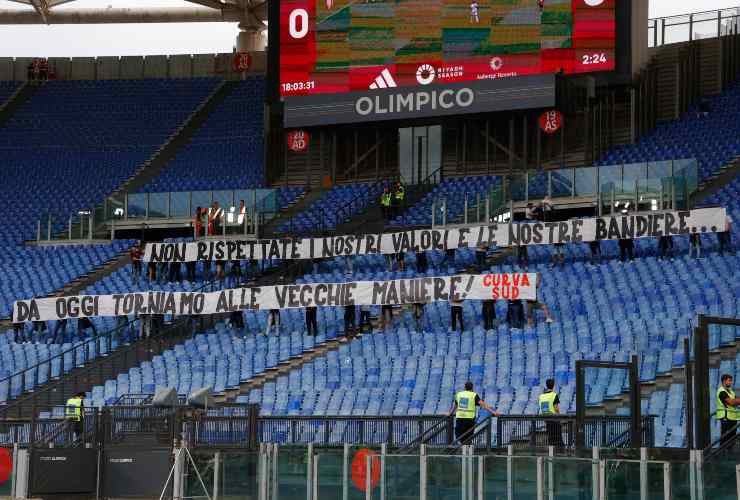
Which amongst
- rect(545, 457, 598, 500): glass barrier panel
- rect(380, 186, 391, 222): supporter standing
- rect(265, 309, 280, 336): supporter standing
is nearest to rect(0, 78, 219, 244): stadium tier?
rect(380, 186, 391, 222): supporter standing

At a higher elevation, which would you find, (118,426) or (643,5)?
(643,5)

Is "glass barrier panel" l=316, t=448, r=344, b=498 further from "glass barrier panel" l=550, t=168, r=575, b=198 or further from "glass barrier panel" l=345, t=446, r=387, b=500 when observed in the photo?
"glass barrier panel" l=550, t=168, r=575, b=198

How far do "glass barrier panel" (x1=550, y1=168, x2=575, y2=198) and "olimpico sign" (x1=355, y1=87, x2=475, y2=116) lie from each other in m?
3.07

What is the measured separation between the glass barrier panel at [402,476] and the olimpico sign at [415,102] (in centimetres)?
2095

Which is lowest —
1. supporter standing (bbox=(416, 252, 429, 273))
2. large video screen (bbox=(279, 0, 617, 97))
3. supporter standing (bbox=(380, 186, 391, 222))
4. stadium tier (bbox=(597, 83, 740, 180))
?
supporter standing (bbox=(416, 252, 429, 273))

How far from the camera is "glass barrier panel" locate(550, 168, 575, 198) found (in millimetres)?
37281

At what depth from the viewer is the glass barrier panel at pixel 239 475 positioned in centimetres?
2020

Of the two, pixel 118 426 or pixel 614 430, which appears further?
pixel 118 426

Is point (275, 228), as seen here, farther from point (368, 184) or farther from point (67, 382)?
point (67, 382)

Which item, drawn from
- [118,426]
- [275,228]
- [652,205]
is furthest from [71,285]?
[118,426]

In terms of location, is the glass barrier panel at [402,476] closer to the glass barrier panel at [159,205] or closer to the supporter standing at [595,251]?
the supporter standing at [595,251]

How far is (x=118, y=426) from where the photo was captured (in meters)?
21.7

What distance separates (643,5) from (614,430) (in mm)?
22650

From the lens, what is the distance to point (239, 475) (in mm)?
20344
